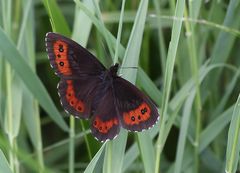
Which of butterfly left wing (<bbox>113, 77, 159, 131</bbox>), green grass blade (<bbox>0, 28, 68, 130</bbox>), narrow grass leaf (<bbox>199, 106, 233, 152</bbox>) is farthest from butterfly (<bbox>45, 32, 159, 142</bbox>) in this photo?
narrow grass leaf (<bbox>199, 106, 233, 152</bbox>)

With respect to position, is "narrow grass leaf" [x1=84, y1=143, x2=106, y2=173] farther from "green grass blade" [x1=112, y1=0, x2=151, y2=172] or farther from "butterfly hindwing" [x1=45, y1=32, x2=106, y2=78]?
"butterfly hindwing" [x1=45, y1=32, x2=106, y2=78]

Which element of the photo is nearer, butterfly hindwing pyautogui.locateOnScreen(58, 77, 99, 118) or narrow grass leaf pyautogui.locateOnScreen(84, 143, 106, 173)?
narrow grass leaf pyautogui.locateOnScreen(84, 143, 106, 173)

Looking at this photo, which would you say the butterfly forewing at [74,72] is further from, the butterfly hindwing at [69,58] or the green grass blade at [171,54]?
the green grass blade at [171,54]

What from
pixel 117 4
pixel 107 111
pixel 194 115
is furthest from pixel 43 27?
pixel 107 111

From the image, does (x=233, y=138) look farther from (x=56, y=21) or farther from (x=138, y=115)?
(x=56, y=21)

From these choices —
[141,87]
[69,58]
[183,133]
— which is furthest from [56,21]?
[183,133]

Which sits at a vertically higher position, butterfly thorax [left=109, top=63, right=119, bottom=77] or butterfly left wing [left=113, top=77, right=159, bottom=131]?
butterfly thorax [left=109, top=63, right=119, bottom=77]

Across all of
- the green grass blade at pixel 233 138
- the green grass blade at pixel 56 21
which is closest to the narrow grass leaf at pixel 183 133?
the green grass blade at pixel 233 138
